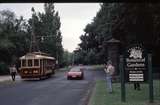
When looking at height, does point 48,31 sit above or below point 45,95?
above

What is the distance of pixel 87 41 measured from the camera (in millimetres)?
105375

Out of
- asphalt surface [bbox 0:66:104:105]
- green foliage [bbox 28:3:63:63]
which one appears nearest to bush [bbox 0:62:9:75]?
green foliage [bbox 28:3:63:63]

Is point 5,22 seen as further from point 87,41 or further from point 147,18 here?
point 147,18

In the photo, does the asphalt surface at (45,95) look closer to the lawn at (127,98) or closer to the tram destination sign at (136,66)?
the lawn at (127,98)

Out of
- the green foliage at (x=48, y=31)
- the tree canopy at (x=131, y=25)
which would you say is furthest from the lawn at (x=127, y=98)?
the green foliage at (x=48, y=31)

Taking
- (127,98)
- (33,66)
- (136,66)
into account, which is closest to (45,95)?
(127,98)

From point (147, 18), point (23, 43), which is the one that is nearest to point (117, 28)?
point (147, 18)

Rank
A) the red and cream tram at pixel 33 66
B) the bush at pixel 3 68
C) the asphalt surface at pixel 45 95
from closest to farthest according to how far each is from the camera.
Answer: the asphalt surface at pixel 45 95 → the red and cream tram at pixel 33 66 → the bush at pixel 3 68

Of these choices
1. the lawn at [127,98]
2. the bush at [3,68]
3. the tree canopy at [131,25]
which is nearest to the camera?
the lawn at [127,98]

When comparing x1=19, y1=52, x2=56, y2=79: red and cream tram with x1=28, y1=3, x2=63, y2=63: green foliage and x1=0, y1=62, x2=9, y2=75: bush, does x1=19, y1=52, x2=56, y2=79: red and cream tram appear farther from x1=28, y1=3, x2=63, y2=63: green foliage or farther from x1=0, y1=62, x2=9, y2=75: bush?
x1=28, y1=3, x2=63, y2=63: green foliage

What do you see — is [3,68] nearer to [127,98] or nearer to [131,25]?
[131,25]

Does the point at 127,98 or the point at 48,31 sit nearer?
the point at 127,98

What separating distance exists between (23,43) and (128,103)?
231 feet

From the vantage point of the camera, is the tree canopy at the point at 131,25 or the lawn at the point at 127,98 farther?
the tree canopy at the point at 131,25
